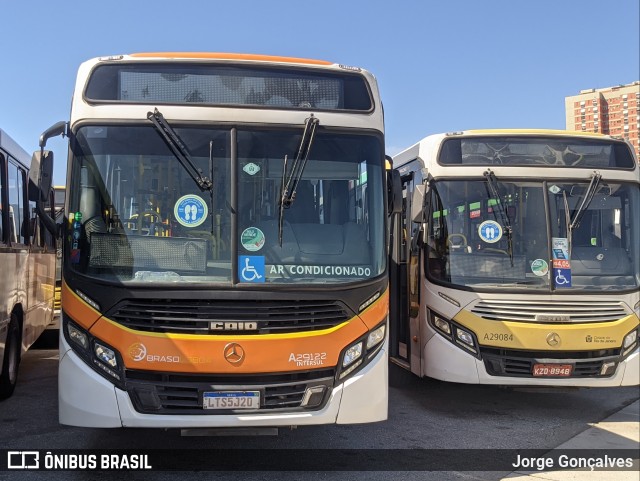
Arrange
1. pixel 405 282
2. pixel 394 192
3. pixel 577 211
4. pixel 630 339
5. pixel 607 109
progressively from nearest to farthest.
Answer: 1. pixel 394 192
2. pixel 630 339
3. pixel 577 211
4. pixel 405 282
5. pixel 607 109

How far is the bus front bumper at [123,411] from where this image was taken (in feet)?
15.1

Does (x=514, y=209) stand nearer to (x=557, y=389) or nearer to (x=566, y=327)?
(x=566, y=327)

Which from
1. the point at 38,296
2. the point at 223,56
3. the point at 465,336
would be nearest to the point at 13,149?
the point at 38,296

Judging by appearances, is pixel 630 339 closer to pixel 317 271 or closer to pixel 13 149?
pixel 317 271

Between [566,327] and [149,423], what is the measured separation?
15.6 feet

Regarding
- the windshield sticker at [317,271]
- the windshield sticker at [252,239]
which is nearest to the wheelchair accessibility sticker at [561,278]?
the windshield sticker at [317,271]

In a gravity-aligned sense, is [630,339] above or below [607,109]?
below

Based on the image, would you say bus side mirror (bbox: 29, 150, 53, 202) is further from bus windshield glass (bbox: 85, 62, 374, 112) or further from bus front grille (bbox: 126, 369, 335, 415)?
bus front grille (bbox: 126, 369, 335, 415)

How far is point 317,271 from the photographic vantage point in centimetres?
499

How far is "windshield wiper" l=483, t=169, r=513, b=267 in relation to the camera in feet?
24.2

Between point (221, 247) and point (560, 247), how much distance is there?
434 centimetres

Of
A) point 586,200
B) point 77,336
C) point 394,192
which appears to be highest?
point 394,192

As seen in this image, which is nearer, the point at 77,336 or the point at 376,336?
the point at 77,336

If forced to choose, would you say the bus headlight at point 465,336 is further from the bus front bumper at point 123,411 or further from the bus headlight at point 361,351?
the bus front bumper at point 123,411
